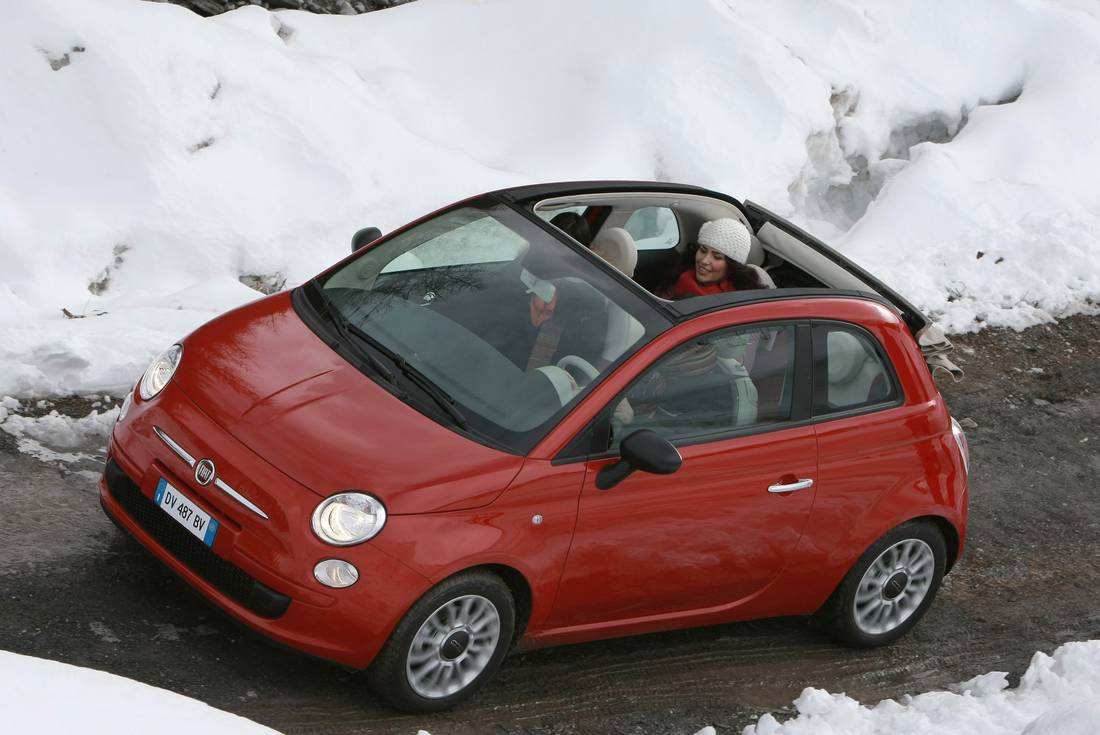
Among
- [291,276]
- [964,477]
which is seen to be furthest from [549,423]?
[291,276]

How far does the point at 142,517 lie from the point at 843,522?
2898mm

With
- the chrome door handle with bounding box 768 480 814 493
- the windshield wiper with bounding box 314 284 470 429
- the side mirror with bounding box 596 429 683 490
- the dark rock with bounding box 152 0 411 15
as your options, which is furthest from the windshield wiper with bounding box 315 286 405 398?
the dark rock with bounding box 152 0 411 15

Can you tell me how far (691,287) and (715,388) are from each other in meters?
1.21

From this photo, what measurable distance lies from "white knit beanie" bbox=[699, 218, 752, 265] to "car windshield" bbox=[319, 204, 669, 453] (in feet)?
3.19

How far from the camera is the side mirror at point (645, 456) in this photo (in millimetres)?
5562

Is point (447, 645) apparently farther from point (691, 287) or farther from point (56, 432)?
point (56, 432)

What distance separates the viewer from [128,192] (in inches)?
376

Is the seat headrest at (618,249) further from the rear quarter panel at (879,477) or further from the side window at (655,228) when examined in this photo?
the rear quarter panel at (879,477)

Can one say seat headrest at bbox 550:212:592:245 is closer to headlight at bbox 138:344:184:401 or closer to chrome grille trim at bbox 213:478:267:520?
headlight at bbox 138:344:184:401

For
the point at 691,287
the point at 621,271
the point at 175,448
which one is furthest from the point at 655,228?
the point at 175,448

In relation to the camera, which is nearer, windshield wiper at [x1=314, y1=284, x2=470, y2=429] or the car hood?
the car hood

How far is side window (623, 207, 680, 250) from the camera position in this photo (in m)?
7.47

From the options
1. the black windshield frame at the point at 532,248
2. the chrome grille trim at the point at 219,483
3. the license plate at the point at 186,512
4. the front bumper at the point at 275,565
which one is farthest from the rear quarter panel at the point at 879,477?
the license plate at the point at 186,512

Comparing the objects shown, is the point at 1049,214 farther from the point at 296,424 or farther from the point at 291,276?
the point at 296,424
